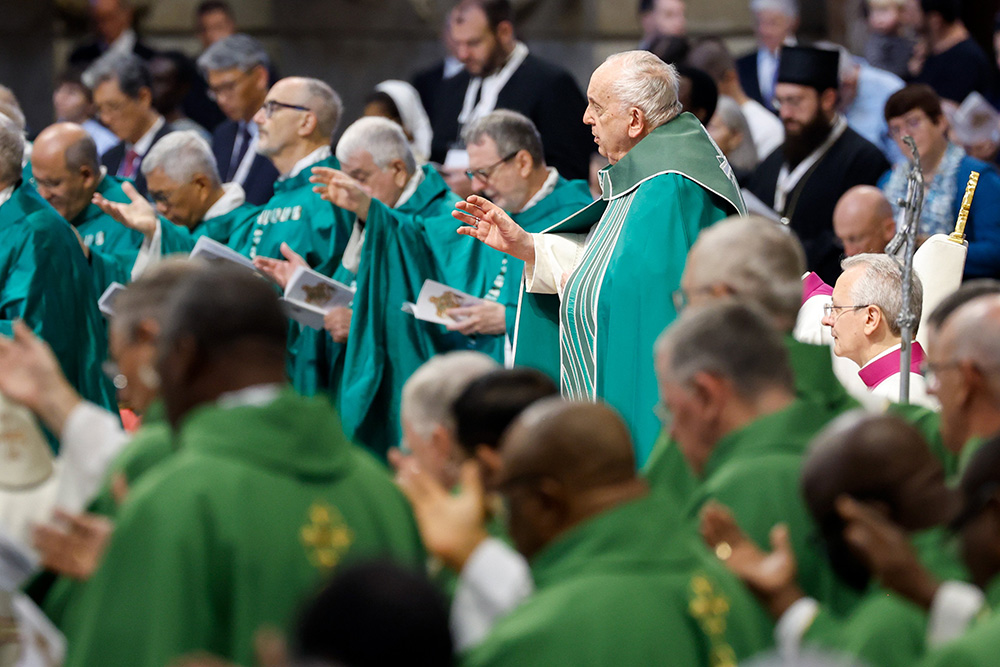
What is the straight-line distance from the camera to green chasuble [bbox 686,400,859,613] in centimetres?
314

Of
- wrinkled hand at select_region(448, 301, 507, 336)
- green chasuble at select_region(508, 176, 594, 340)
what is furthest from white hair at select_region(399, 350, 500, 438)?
green chasuble at select_region(508, 176, 594, 340)

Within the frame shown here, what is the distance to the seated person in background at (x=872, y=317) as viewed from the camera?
18.1 feet

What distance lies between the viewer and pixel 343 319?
757 centimetres

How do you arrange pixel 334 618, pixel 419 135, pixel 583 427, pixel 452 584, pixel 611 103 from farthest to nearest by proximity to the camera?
pixel 419 135, pixel 611 103, pixel 452 584, pixel 583 427, pixel 334 618

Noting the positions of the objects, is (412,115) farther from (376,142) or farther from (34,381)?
(34,381)

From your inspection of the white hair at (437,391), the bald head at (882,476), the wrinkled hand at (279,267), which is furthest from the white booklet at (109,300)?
the bald head at (882,476)

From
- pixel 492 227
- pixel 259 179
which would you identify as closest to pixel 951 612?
pixel 492 227

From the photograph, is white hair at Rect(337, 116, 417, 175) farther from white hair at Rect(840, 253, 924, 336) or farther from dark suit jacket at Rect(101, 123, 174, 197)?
white hair at Rect(840, 253, 924, 336)

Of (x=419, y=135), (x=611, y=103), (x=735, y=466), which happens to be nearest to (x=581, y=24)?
(x=419, y=135)

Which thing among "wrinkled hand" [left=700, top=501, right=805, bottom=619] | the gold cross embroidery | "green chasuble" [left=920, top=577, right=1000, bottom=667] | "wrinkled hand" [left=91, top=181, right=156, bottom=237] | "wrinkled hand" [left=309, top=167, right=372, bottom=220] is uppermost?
"green chasuble" [left=920, top=577, right=1000, bottom=667]

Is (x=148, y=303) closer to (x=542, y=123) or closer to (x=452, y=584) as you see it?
(x=452, y=584)

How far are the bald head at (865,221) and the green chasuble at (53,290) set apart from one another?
328 cm

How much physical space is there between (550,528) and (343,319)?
4.97 meters

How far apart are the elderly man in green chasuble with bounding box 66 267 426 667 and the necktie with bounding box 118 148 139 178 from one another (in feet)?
23.4
